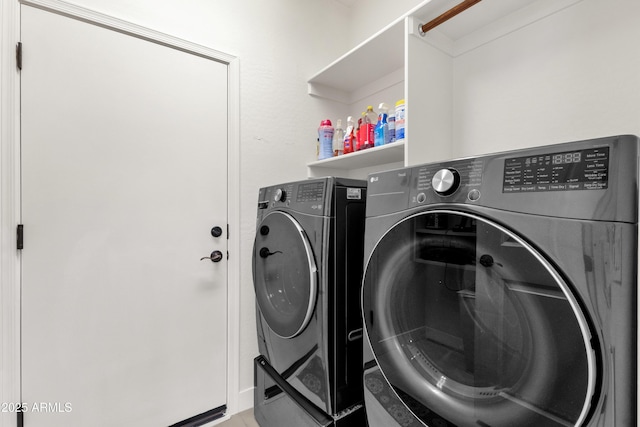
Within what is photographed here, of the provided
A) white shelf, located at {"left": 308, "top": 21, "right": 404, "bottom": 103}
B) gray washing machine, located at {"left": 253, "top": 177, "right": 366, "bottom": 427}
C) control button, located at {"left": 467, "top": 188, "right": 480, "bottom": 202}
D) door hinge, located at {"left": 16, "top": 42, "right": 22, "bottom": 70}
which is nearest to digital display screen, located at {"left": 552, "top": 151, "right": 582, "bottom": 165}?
control button, located at {"left": 467, "top": 188, "right": 480, "bottom": 202}

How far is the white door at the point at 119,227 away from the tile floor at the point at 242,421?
0.11m

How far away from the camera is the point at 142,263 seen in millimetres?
1521

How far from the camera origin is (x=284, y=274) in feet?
4.58

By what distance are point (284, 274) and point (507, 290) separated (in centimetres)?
96

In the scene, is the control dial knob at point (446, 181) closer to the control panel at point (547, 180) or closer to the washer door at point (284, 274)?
the control panel at point (547, 180)

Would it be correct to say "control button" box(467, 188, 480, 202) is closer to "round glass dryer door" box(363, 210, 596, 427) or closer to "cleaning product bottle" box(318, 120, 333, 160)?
"round glass dryer door" box(363, 210, 596, 427)

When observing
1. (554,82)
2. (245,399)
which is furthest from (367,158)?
(245,399)

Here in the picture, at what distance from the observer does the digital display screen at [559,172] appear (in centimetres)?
56

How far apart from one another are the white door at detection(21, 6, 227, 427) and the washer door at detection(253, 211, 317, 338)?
35cm

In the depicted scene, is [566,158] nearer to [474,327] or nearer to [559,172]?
[559,172]

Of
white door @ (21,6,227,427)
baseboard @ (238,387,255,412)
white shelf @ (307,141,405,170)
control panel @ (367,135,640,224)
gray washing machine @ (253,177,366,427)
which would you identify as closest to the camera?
control panel @ (367,135,640,224)

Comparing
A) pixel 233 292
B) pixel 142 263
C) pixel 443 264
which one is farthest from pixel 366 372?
pixel 142 263

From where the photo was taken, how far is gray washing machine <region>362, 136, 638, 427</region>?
539 mm

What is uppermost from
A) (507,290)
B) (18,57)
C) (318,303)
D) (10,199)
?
(18,57)
